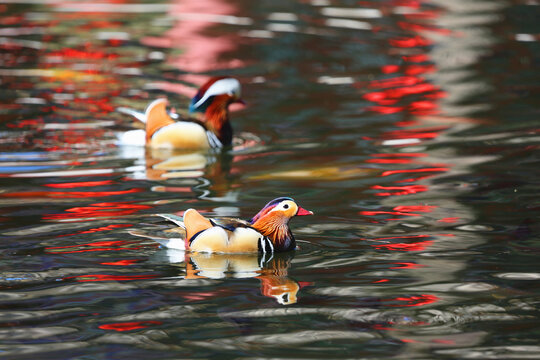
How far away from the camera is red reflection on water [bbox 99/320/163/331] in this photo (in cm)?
605

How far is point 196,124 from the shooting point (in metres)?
11.4

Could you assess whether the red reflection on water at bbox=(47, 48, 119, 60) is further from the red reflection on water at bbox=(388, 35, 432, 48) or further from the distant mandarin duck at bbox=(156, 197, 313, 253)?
the distant mandarin duck at bbox=(156, 197, 313, 253)

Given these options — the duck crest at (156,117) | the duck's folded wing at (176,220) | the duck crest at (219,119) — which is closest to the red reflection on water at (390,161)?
the duck crest at (219,119)

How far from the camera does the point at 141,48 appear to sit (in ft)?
58.8

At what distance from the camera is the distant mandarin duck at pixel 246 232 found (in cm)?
718

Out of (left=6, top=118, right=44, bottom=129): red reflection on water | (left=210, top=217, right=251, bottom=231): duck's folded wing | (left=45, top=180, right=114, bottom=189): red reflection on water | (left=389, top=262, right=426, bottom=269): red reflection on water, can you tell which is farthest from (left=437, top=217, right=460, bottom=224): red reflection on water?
(left=6, top=118, right=44, bottom=129): red reflection on water

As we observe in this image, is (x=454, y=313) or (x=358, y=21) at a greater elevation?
(x=358, y=21)

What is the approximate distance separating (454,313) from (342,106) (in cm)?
713

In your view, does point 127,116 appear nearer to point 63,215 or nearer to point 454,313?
point 63,215

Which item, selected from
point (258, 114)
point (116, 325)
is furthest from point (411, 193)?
point (258, 114)

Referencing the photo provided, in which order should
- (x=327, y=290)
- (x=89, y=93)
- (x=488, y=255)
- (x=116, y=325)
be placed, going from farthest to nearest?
(x=89, y=93) < (x=488, y=255) < (x=327, y=290) < (x=116, y=325)

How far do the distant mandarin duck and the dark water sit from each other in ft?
0.27

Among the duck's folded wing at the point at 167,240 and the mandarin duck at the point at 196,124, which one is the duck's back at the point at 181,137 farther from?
the duck's folded wing at the point at 167,240

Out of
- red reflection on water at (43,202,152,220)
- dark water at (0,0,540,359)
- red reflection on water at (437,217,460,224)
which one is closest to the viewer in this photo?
dark water at (0,0,540,359)
